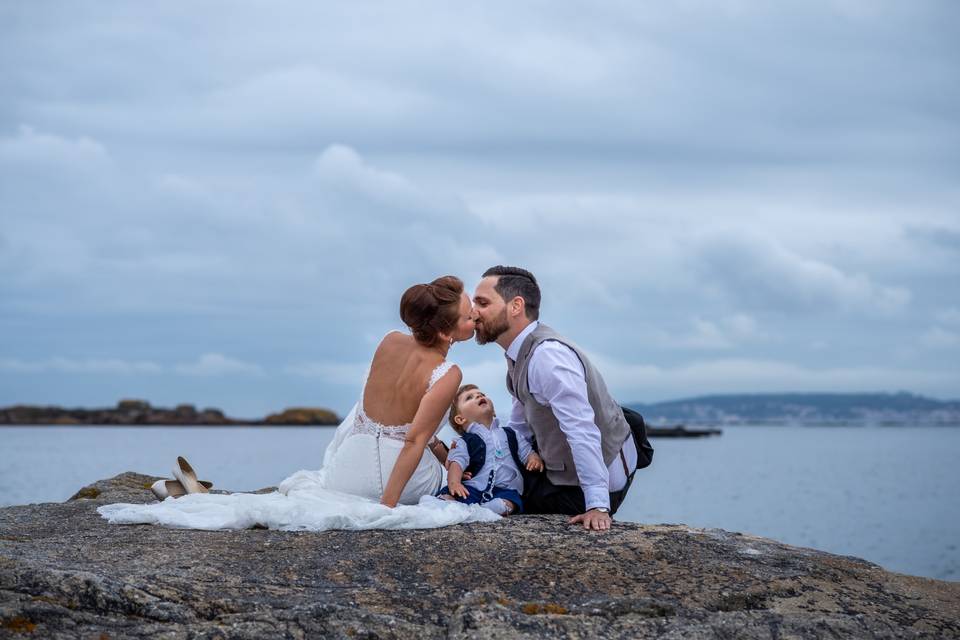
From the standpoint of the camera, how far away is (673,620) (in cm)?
557

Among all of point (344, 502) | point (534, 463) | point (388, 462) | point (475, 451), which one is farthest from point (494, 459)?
point (344, 502)

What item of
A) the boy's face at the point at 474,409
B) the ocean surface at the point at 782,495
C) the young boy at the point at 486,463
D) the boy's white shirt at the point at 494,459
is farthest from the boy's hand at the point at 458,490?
the ocean surface at the point at 782,495

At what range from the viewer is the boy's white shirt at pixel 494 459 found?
7.83 meters

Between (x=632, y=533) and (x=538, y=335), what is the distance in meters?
1.70

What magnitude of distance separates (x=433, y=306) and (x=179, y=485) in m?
2.84

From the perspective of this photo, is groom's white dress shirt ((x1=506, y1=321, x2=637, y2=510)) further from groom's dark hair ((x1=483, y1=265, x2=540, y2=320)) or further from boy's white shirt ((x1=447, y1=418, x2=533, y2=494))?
boy's white shirt ((x1=447, y1=418, x2=533, y2=494))

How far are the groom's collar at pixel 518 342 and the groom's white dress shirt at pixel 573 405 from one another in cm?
19

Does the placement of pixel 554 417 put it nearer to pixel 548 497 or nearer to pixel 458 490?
pixel 548 497

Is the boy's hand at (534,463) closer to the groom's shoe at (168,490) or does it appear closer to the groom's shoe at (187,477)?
the groom's shoe at (187,477)

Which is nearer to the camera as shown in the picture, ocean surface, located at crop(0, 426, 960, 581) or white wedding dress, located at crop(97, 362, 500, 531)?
white wedding dress, located at crop(97, 362, 500, 531)

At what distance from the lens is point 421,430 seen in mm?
7590

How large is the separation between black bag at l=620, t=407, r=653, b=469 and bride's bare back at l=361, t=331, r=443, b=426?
69.8 inches

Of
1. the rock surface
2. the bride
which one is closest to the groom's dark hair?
the bride

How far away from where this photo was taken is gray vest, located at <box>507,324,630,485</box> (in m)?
7.66
